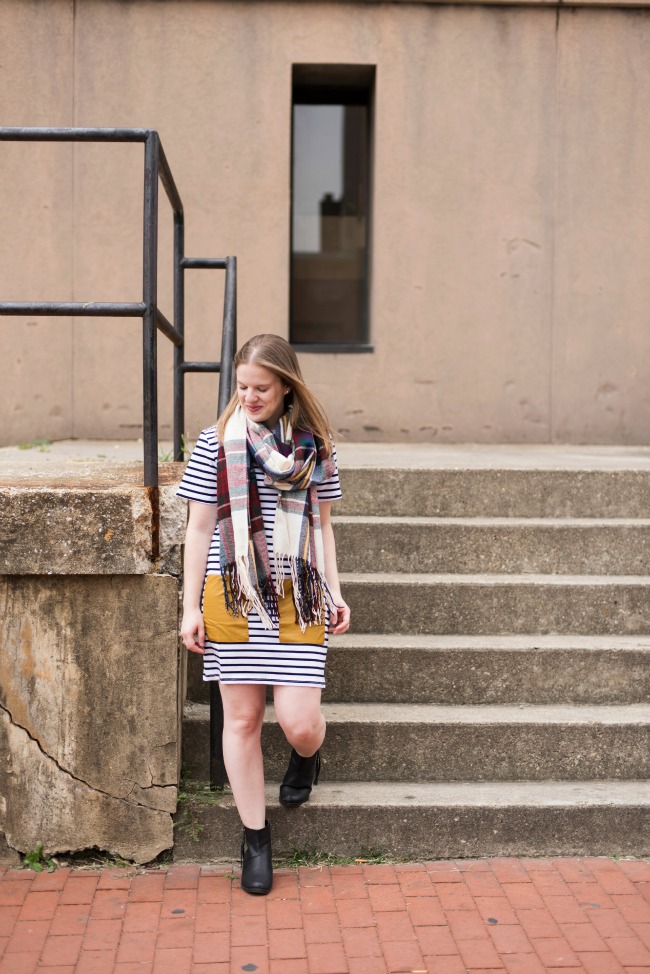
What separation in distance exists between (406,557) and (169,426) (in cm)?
284

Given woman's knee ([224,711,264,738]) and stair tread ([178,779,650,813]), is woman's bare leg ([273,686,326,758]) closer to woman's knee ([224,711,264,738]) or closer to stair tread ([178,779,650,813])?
woman's knee ([224,711,264,738])

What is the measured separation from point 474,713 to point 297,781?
0.82 metres

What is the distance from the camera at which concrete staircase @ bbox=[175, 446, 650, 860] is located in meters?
3.76

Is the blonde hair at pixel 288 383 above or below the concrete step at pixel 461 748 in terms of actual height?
above

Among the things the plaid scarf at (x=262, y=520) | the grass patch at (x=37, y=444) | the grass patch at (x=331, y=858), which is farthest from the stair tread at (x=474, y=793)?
the grass patch at (x=37, y=444)

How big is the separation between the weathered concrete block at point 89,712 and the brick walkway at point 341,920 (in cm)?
18

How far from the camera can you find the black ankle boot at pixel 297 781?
371 cm

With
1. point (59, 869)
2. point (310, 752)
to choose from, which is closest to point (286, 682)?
point (310, 752)

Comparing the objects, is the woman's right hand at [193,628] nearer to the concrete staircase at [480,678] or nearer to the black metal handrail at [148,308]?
the black metal handrail at [148,308]

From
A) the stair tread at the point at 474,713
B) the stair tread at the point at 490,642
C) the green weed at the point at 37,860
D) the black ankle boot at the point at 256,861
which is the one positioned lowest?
the green weed at the point at 37,860

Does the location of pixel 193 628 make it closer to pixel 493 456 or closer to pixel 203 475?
pixel 203 475

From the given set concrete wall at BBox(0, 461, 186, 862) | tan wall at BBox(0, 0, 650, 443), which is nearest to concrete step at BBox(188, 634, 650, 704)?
concrete wall at BBox(0, 461, 186, 862)

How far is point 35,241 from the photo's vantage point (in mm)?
7016

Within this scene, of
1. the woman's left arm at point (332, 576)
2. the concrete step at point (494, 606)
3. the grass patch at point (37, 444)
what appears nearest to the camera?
the woman's left arm at point (332, 576)
